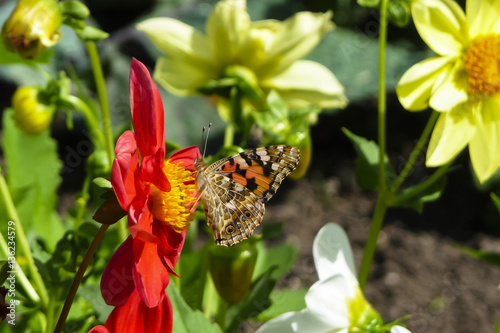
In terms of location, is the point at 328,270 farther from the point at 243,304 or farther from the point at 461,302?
the point at 461,302

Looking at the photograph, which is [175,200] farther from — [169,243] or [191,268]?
[191,268]

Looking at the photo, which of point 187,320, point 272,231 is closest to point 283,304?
point 272,231

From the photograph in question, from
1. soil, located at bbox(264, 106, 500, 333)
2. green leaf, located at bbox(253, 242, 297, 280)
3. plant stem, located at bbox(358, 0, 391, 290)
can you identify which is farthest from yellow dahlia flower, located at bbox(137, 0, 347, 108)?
soil, located at bbox(264, 106, 500, 333)

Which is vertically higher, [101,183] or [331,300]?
[101,183]

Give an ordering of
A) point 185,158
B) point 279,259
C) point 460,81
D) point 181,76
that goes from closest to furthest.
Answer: point 185,158, point 460,81, point 181,76, point 279,259

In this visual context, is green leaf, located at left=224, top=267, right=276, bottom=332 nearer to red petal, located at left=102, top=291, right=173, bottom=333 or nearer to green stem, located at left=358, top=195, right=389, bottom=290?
green stem, located at left=358, top=195, right=389, bottom=290

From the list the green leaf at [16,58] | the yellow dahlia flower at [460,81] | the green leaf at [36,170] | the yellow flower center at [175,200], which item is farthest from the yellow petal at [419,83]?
the green leaf at [36,170]

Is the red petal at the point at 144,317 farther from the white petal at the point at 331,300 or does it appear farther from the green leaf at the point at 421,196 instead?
the green leaf at the point at 421,196
